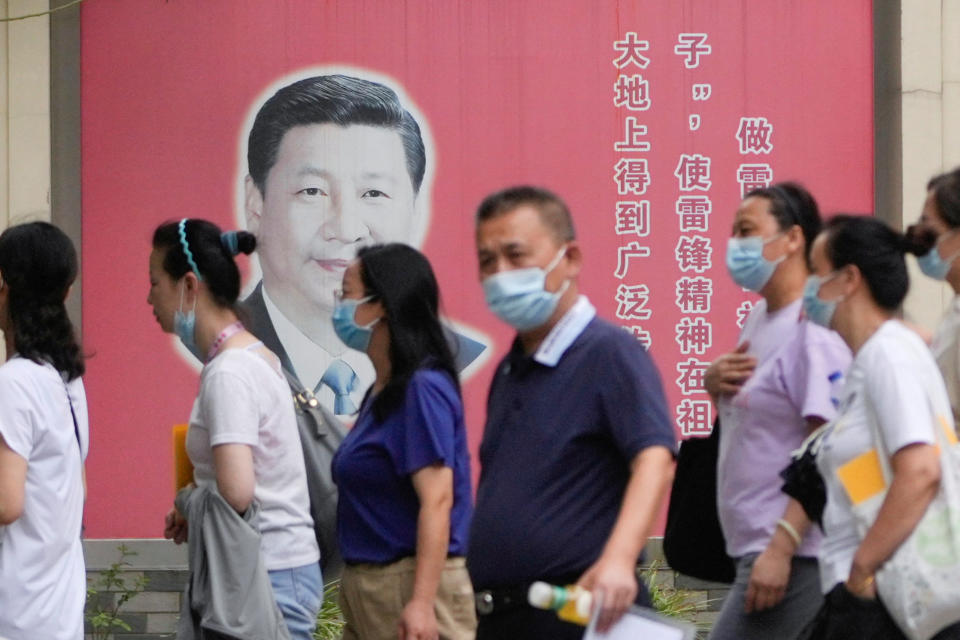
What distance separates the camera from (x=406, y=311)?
420 centimetres

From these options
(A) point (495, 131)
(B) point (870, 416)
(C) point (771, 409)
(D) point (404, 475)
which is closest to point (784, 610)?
(C) point (771, 409)

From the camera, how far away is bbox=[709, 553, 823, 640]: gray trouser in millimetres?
4207

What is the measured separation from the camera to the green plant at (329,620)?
7.09 metres

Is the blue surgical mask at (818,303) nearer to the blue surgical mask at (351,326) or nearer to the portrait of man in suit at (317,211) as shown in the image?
the blue surgical mask at (351,326)

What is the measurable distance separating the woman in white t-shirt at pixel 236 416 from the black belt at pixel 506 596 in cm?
103

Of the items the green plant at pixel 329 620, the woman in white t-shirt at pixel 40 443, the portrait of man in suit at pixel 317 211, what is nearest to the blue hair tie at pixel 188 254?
the woman in white t-shirt at pixel 40 443

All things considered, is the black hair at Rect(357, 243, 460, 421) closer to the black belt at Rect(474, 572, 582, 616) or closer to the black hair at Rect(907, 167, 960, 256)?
the black belt at Rect(474, 572, 582, 616)

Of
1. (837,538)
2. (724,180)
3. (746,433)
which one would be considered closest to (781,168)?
(724,180)

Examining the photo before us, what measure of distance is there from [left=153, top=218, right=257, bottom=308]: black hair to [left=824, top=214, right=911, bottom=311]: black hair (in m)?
1.76

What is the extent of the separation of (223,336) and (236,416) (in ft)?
1.08

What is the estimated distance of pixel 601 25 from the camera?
7.74 meters

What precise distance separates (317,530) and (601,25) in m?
3.82

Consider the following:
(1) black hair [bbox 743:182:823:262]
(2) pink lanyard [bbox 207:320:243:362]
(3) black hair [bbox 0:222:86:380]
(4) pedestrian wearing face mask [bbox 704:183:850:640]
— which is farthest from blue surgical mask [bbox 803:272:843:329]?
(3) black hair [bbox 0:222:86:380]

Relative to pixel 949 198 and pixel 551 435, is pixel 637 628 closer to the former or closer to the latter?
pixel 551 435
